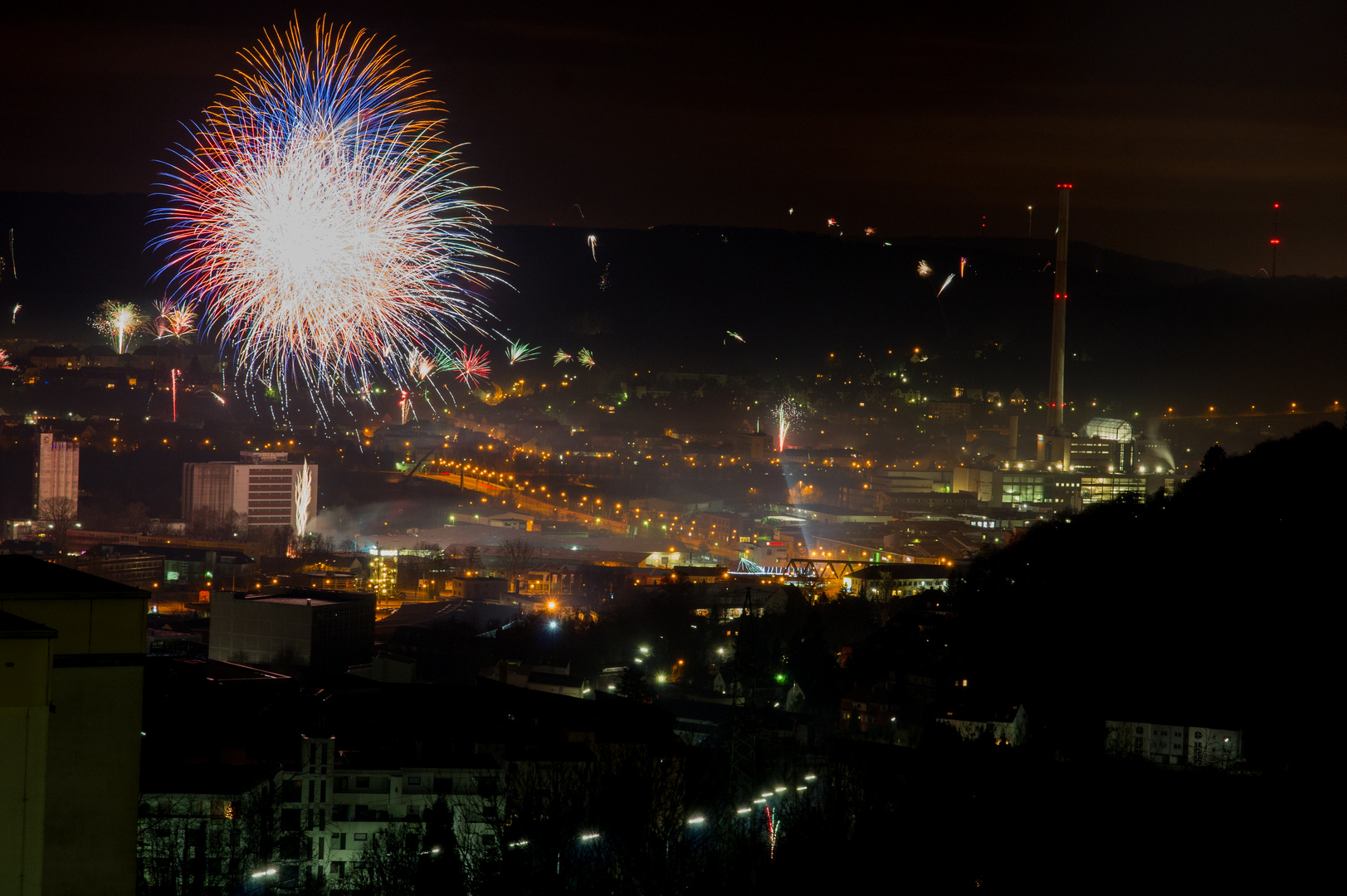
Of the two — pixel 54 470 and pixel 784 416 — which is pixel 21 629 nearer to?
pixel 54 470

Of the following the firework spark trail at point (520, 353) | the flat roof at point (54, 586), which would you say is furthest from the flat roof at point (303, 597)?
the firework spark trail at point (520, 353)

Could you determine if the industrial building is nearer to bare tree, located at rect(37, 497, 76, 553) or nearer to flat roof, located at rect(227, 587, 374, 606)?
flat roof, located at rect(227, 587, 374, 606)

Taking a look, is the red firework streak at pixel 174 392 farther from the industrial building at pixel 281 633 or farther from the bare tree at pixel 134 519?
the industrial building at pixel 281 633

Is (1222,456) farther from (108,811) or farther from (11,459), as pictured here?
(11,459)

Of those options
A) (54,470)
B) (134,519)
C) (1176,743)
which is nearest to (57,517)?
(134,519)

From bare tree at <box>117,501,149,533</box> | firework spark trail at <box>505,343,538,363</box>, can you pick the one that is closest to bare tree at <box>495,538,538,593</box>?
bare tree at <box>117,501,149,533</box>

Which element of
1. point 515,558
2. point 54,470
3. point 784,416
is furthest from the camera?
point 784,416

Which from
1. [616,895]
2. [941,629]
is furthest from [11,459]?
[616,895]
